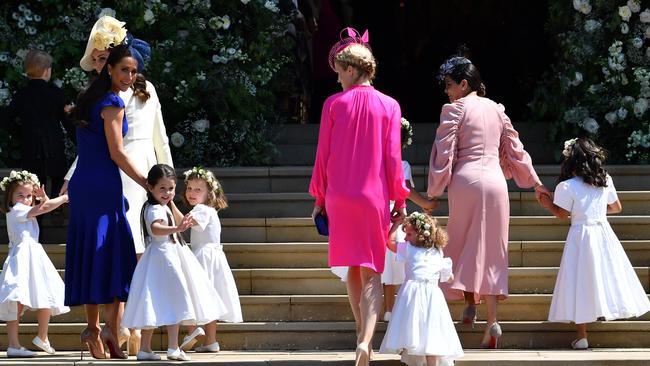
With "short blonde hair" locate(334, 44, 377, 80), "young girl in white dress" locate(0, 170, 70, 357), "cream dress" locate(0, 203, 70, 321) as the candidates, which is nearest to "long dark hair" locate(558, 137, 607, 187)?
"short blonde hair" locate(334, 44, 377, 80)

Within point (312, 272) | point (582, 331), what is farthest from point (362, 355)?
point (312, 272)

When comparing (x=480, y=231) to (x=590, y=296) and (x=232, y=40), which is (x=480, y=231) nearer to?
(x=590, y=296)

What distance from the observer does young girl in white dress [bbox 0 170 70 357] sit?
10.1 meters

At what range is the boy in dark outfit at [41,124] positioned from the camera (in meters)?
11.7

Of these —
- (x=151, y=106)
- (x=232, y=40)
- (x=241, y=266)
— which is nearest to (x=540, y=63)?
(x=232, y=40)

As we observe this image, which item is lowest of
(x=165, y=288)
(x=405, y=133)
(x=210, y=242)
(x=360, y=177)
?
(x=165, y=288)

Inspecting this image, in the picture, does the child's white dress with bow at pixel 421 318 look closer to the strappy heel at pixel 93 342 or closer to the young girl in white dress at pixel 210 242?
the young girl in white dress at pixel 210 242

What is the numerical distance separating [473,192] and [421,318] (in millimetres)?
1277

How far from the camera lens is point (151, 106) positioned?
32.8 ft

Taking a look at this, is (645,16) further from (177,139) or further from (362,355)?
(362,355)

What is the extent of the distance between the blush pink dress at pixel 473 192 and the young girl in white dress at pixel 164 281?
1.68 m

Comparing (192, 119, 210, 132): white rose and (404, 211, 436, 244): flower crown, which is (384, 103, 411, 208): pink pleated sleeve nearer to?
(404, 211, 436, 244): flower crown

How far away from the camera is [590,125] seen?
13.1m

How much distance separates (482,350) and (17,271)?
3.09 meters
